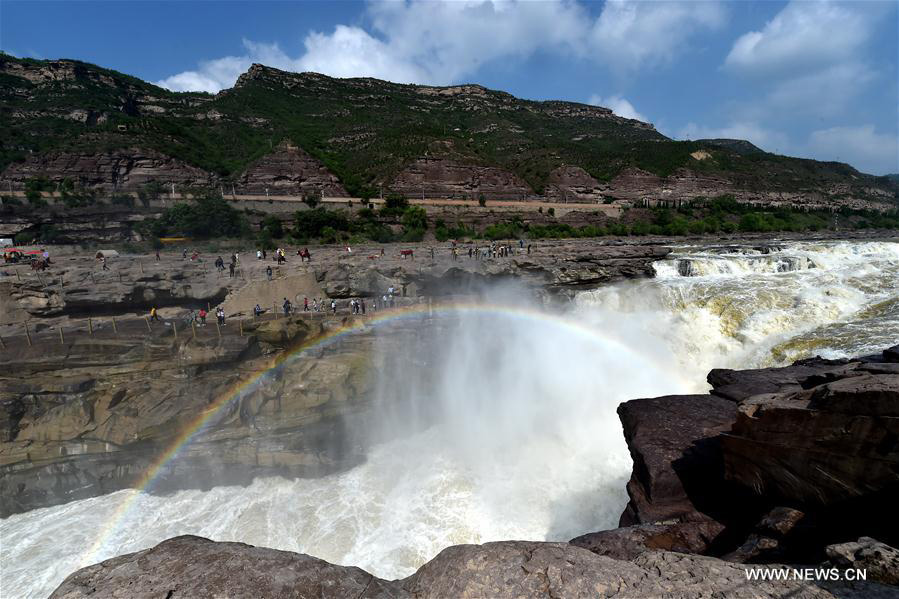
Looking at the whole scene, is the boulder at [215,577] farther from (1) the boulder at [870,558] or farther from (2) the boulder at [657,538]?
(1) the boulder at [870,558]

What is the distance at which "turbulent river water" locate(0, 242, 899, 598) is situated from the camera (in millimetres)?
12141

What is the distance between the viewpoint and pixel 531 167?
223ft

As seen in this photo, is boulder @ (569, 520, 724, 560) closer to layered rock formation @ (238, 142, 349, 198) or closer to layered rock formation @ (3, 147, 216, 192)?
layered rock formation @ (238, 142, 349, 198)

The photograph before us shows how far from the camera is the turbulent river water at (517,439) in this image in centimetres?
1214

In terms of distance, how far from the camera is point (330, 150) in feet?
234

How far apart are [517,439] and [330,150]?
67.6m

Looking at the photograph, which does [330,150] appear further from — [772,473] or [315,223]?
[772,473]

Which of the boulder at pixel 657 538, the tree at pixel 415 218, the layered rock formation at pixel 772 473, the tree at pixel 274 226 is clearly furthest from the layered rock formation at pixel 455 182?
the boulder at pixel 657 538

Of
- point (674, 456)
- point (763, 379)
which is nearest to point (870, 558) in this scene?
point (674, 456)

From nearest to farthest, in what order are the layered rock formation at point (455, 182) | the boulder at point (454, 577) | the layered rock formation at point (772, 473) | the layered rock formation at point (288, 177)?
the boulder at point (454, 577), the layered rock formation at point (772, 473), the layered rock formation at point (288, 177), the layered rock formation at point (455, 182)

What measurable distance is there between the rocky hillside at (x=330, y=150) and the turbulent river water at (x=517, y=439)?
3985 cm

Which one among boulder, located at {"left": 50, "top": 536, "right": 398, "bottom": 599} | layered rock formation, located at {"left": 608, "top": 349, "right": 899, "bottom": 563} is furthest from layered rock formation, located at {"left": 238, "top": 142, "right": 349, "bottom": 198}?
boulder, located at {"left": 50, "top": 536, "right": 398, "bottom": 599}

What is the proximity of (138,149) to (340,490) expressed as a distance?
5529 centimetres

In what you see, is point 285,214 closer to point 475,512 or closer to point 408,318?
point 408,318
